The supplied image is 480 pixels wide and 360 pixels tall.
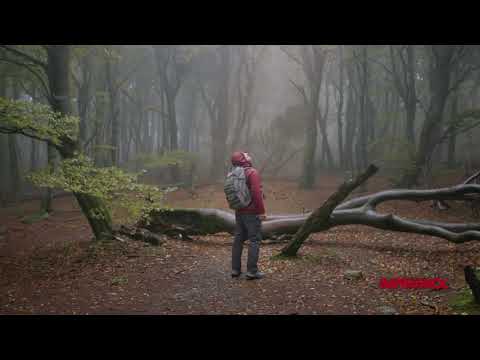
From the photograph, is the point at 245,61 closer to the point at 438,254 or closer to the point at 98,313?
the point at 438,254

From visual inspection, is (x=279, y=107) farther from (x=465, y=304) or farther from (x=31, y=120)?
(x=465, y=304)

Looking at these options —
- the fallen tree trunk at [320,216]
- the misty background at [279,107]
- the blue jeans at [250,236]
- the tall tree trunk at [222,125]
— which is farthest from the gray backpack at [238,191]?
the tall tree trunk at [222,125]

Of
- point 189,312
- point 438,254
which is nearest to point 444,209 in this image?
point 438,254

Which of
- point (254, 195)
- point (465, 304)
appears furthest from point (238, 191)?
point (465, 304)

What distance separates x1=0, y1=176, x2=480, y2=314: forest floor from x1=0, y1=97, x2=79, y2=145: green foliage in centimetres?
267

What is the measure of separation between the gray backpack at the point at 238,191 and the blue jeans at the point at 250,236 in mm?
242

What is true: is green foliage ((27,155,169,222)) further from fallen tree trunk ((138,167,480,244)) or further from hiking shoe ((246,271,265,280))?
hiking shoe ((246,271,265,280))

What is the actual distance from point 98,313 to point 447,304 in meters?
4.68

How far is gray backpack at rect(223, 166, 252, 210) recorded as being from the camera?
5965mm

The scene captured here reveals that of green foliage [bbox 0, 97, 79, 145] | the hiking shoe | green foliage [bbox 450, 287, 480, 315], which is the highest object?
green foliage [bbox 0, 97, 79, 145]

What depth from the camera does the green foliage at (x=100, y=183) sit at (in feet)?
22.9

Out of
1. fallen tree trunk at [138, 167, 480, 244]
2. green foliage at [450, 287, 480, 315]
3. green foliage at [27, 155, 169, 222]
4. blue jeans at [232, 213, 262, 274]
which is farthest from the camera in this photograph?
fallen tree trunk at [138, 167, 480, 244]

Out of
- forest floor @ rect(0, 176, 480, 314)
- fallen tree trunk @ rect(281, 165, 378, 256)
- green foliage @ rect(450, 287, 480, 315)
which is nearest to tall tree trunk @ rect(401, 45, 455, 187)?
forest floor @ rect(0, 176, 480, 314)
